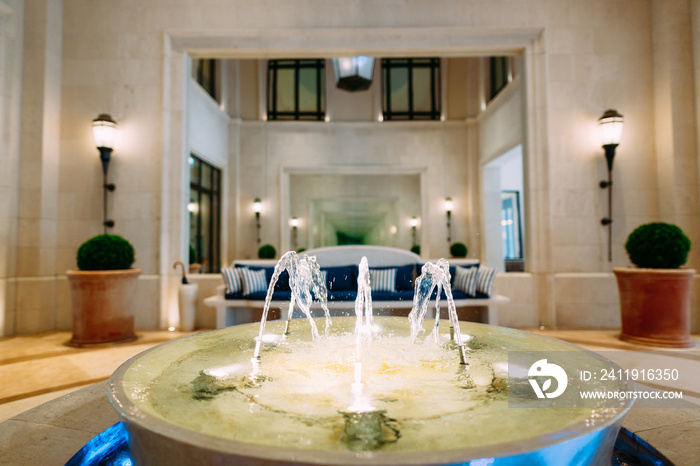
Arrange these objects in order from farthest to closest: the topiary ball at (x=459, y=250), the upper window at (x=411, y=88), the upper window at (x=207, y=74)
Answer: the upper window at (x=411, y=88)
the upper window at (x=207, y=74)
the topiary ball at (x=459, y=250)

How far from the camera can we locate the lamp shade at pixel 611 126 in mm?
4828

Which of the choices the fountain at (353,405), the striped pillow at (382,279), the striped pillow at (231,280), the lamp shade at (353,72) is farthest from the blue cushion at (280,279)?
the lamp shade at (353,72)

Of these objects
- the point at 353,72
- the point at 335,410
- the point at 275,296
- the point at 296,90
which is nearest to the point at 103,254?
the point at 275,296

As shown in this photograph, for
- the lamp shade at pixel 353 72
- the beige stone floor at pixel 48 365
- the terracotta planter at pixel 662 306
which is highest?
the lamp shade at pixel 353 72

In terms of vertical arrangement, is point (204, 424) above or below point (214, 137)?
below

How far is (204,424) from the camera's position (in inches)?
Result: 44.2

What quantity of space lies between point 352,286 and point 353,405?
144 inches

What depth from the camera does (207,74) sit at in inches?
331

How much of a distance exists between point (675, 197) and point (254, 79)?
826 centimetres

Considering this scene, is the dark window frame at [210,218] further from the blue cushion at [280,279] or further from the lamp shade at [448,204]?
the lamp shade at [448,204]

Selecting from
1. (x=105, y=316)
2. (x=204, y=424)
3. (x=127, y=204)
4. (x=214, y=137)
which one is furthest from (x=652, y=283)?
(x=214, y=137)

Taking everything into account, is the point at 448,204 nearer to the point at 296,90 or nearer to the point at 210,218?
the point at 296,90

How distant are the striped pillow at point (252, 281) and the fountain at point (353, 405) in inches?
93.0

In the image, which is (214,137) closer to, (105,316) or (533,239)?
(105,316)
